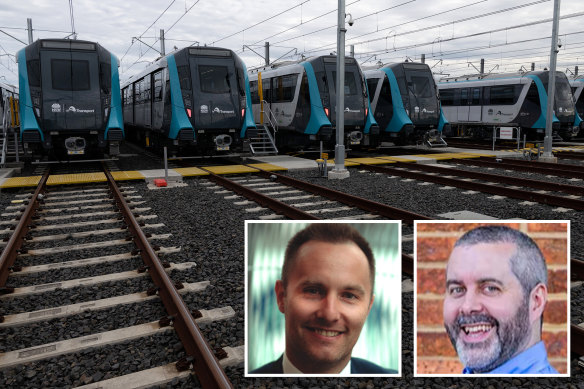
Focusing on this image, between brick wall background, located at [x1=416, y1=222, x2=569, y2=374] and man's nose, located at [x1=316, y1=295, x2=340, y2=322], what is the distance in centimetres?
37

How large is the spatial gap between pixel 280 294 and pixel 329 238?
1.15 ft

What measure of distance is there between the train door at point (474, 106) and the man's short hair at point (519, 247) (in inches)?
941

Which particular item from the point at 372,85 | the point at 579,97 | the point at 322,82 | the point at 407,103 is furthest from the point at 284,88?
the point at 579,97

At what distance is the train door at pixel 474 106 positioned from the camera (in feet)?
78.9

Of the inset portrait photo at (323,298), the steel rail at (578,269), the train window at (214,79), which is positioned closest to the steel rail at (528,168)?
the train window at (214,79)

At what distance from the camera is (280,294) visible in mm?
2104

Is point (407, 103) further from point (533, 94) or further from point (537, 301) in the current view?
point (537, 301)

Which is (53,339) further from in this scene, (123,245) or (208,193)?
(208,193)

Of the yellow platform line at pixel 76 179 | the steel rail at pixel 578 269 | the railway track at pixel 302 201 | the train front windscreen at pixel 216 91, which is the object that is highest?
the train front windscreen at pixel 216 91

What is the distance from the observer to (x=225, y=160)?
16.0 meters

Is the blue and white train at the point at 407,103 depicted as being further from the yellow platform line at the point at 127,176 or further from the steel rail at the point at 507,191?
the yellow platform line at the point at 127,176

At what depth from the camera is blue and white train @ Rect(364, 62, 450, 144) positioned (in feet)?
58.6

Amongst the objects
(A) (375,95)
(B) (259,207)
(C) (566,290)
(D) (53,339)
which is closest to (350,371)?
(C) (566,290)

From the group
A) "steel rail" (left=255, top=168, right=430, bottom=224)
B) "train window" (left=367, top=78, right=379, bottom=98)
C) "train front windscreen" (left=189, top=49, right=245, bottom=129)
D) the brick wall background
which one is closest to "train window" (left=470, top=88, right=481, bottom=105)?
"train window" (left=367, top=78, right=379, bottom=98)
